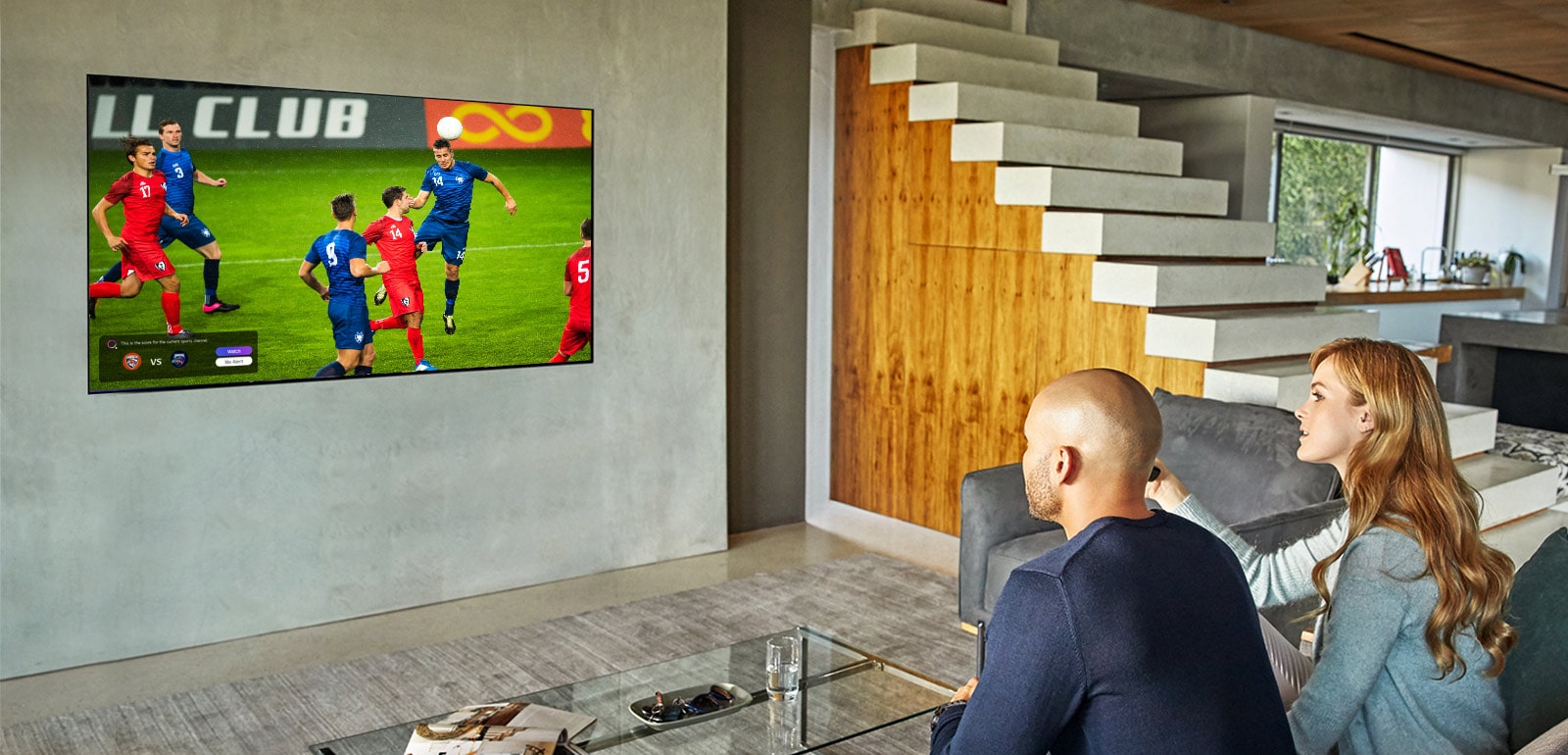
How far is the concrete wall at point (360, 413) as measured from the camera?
11.8 ft

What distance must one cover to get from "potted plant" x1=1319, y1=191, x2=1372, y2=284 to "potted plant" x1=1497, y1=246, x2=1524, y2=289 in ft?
5.13

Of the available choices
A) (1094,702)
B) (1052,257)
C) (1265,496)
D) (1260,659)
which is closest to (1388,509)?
(1260,659)

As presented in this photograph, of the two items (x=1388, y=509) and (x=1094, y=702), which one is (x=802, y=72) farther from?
(x=1094, y=702)

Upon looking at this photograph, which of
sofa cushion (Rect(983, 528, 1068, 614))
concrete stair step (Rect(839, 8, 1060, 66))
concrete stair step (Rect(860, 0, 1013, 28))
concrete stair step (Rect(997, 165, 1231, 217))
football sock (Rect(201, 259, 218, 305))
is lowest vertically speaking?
sofa cushion (Rect(983, 528, 1068, 614))

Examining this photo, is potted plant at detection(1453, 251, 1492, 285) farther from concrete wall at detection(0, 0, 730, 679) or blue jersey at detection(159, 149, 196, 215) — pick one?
blue jersey at detection(159, 149, 196, 215)

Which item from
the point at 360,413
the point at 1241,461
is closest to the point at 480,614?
the point at 360,413

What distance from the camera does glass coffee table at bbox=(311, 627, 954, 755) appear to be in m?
2.59

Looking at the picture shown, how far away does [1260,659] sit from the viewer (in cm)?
160

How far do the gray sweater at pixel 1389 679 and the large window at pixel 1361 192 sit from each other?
7.80 m

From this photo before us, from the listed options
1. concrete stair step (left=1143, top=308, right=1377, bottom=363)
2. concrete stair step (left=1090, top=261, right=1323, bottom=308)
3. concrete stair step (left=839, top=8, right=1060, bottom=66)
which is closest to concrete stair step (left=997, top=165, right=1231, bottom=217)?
concrete stair step (left=1090, top=261, right=1323, bottom=308)

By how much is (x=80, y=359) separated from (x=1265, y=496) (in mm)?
3530

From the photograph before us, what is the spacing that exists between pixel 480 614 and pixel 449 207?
1.43 m

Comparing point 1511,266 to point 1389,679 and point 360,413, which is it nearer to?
point 360,413
